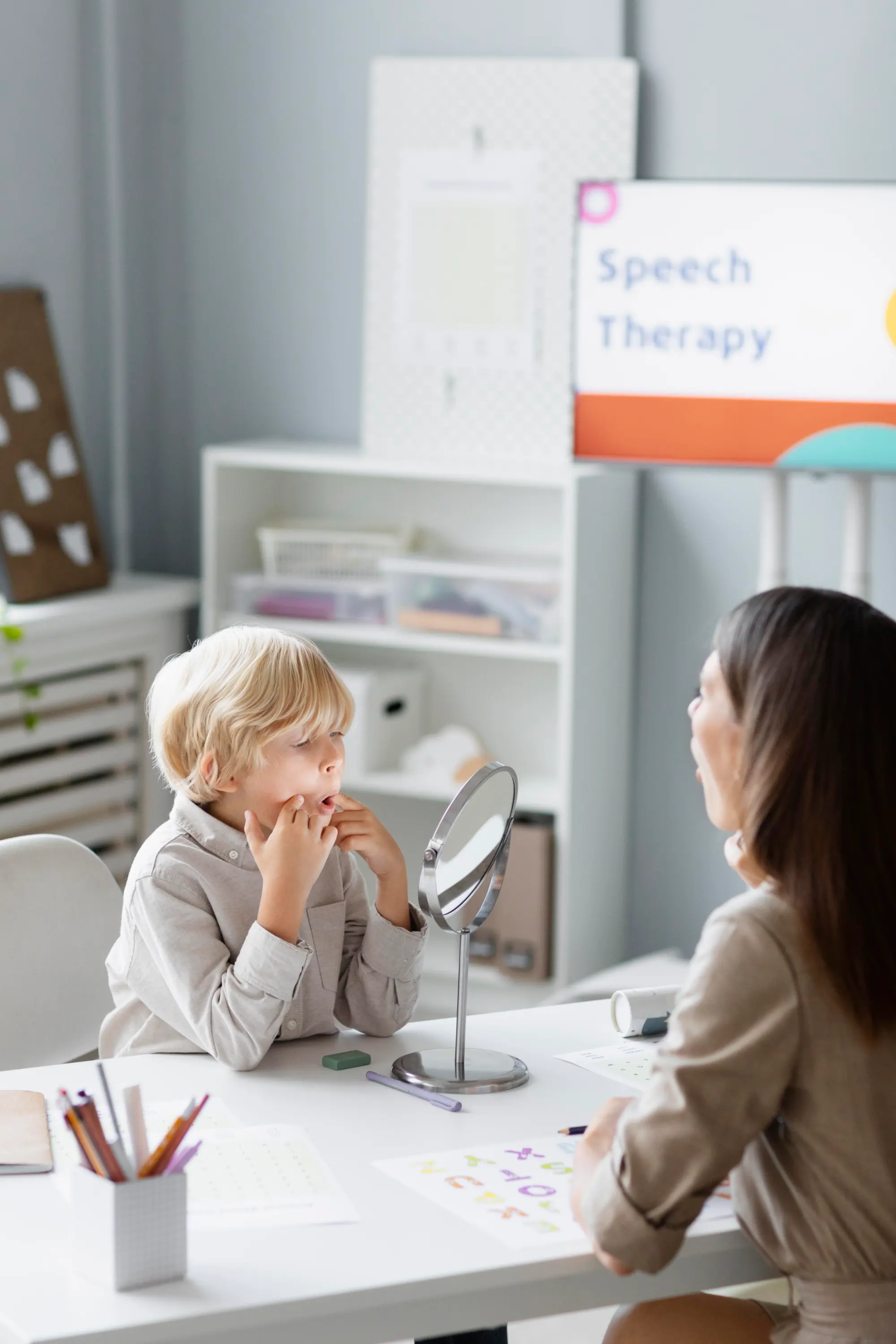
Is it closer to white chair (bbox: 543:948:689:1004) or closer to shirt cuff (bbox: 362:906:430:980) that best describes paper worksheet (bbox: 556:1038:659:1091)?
shirt cuff (bbox: 362:906:430:980)

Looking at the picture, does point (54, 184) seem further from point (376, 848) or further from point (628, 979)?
point (376, 848)

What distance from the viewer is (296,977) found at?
1521 mm

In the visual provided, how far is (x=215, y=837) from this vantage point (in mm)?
1630

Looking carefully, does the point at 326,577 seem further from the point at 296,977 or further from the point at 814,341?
the point at 296,977

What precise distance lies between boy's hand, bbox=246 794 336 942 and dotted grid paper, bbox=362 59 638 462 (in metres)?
1.73

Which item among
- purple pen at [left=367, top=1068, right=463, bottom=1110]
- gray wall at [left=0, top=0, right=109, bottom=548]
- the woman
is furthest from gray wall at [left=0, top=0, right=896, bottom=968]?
the woman

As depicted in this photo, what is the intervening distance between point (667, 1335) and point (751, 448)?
1.67 meters

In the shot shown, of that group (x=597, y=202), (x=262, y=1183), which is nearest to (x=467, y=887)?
(x=262, y=1183)

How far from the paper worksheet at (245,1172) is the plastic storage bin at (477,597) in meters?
1.78

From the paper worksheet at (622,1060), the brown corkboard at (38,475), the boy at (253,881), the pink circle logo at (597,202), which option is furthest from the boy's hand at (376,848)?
the brown corkboard at (38,475)

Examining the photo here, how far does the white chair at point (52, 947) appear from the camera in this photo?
1856 mm

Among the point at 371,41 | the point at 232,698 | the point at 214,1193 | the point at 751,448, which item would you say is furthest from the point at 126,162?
the point at 214,1193

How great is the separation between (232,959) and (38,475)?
6.37 ft

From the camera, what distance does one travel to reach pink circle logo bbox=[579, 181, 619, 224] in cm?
273
